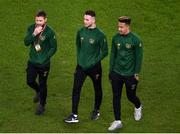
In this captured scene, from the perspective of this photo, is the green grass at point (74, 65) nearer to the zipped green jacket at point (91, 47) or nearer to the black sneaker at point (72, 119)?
the black sneaker at point (72, 119)

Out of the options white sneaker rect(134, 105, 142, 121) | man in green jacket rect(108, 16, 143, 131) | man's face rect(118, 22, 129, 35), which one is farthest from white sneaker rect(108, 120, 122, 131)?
man's face rect(118, 22, 129, 35)

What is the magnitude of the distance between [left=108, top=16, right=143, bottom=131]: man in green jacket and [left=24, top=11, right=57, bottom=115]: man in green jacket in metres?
1.36

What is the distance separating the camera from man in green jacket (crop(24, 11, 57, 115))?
12266 millimetres

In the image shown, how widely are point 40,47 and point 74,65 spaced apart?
315 cm

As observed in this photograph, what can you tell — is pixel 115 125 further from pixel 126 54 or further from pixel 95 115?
pixel 126 54

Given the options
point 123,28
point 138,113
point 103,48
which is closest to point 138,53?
point 123,28

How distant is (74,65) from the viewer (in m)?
15.5

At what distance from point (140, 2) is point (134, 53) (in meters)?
7.14

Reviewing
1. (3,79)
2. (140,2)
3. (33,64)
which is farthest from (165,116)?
(140,2)

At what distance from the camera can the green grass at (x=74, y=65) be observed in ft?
41.9

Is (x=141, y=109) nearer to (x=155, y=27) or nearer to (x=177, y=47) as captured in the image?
(x=177, y=47)

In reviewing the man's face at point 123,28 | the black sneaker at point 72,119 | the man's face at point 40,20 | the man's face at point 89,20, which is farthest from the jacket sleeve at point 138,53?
the man's face at point 40,20

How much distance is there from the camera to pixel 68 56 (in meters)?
16.0

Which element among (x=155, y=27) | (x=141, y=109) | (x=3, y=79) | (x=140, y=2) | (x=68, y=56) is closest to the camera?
(x=141, y=109)
